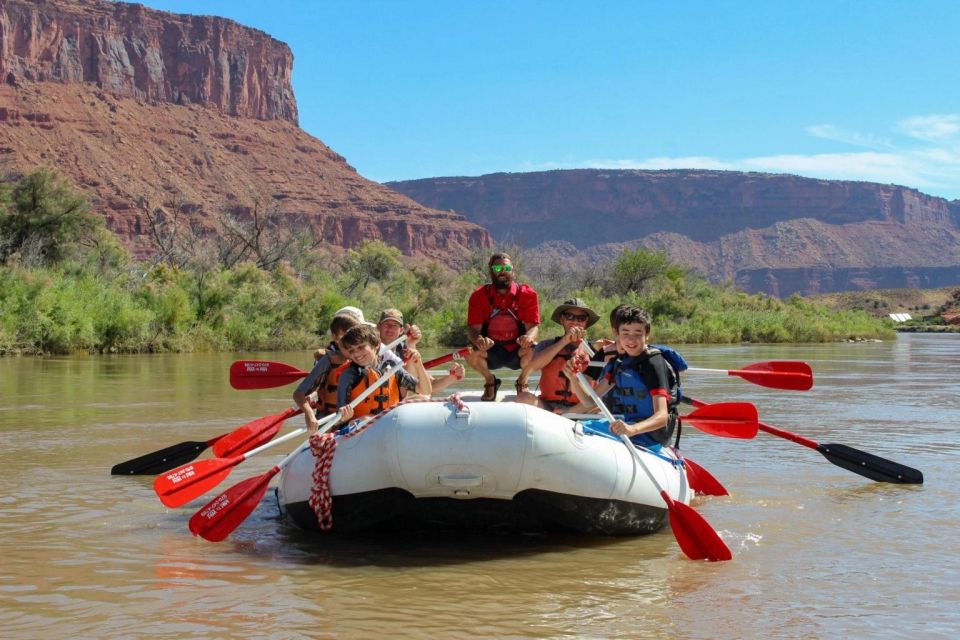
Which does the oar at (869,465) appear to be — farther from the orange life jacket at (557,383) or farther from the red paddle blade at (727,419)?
the orange life jacket at (557,383)

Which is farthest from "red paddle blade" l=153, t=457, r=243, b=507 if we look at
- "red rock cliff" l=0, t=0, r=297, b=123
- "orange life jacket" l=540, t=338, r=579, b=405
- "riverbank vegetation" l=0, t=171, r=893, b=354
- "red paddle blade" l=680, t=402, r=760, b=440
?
"red rock cliff" l=0, t=0, r=297, b=123

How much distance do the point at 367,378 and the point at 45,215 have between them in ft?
113

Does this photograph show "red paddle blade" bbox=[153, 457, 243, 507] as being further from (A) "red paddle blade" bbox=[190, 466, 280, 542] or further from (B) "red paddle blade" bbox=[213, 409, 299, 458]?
(B) "red paddle blade" bbox=[213, 409, 299, 458]

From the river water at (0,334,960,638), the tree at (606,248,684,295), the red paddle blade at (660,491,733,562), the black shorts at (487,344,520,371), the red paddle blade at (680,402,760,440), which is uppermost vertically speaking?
the tree at (606,248,684,295)

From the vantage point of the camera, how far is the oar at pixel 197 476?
5980mm

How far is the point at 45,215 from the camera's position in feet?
121

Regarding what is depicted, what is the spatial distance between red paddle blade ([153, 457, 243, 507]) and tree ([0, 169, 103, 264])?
102 feet

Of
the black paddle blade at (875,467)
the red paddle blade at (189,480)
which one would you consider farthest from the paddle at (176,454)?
the black paddle blade at (875,467)

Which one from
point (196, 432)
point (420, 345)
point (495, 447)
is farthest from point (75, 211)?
point (495, 447)

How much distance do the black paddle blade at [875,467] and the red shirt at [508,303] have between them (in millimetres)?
2531

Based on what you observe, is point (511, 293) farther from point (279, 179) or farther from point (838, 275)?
point (838, 275)

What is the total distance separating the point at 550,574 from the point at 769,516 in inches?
87.5

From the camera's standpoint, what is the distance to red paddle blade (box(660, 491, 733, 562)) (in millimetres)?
5484

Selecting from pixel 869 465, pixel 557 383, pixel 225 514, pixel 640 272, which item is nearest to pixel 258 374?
pixel 225 514
